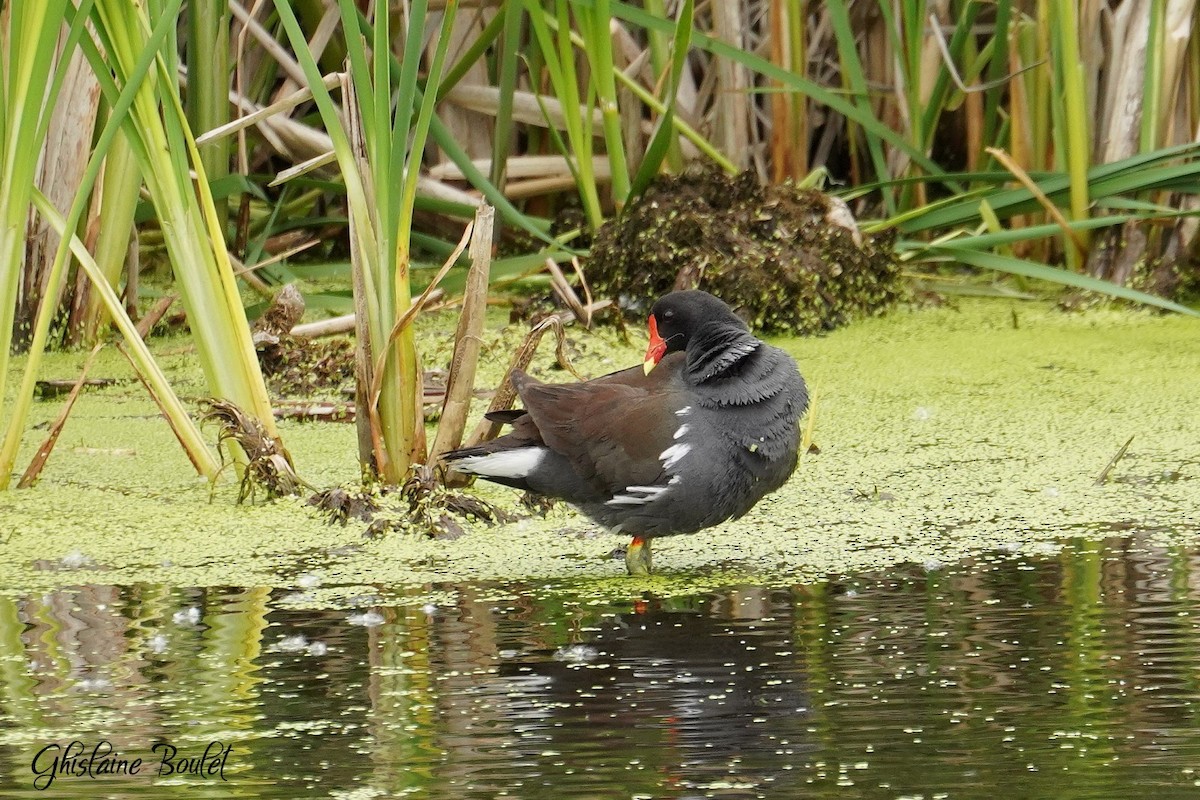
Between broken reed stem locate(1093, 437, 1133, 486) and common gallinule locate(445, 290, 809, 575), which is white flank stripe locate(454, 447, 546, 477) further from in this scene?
broken reed stem locate(1093, 437, 1133, 486)

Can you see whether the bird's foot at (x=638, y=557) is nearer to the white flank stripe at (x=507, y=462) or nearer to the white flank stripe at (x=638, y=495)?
the white flank stripe at (x=638, y=495)

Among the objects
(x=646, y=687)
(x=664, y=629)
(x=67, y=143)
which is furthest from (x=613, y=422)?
(x=67, y=143)

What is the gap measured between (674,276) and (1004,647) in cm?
215

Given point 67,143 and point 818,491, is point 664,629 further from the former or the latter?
point 67,143

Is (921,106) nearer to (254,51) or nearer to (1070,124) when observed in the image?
(1070,124)

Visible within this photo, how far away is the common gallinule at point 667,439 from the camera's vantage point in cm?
244

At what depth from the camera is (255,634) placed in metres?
2.13

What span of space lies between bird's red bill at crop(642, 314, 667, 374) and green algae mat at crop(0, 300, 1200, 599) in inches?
11.8

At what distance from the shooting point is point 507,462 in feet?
8.48

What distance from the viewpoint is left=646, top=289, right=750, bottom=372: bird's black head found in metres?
2.68

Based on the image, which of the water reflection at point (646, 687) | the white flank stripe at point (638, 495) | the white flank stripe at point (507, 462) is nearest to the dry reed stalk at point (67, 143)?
the white flank stripe at point (507, 462)

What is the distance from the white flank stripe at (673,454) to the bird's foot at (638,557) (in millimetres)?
131

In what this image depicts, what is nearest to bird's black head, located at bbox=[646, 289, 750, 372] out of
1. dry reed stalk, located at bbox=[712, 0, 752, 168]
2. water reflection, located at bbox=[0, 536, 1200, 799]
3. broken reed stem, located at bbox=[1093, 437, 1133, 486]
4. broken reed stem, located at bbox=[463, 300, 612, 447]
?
broken reed stem, located at bbox=[463, 300, 612, 447]

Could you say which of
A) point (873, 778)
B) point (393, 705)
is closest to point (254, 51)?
point (393, 705)
